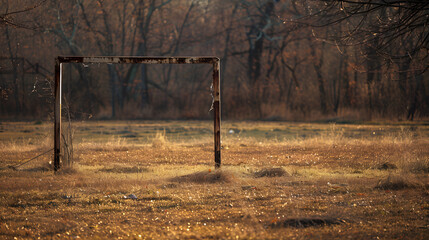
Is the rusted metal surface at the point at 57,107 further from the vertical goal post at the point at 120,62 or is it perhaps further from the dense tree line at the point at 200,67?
the dense tree line at the point at 200,67

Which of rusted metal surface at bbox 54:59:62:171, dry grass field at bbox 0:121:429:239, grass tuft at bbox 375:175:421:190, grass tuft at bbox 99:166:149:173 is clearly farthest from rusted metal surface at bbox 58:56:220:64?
grass tuft at bbox 375:175:421:190

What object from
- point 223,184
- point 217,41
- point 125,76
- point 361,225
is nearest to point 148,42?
point 125,76

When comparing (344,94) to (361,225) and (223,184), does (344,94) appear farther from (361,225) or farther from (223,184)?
(361,225)

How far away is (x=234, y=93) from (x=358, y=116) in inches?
315

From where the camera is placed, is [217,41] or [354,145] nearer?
[354,145]

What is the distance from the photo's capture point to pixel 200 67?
108ft

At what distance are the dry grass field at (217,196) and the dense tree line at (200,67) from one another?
46.2 feet

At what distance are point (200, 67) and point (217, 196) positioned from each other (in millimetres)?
26380

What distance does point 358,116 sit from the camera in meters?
24.2

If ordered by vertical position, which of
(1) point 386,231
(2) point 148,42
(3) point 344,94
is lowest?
(1) point 386,231

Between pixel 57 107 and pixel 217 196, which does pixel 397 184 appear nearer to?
pixel 217 196

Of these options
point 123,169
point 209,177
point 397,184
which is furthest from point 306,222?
point 123,169

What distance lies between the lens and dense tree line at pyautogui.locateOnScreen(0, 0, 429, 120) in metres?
25.1

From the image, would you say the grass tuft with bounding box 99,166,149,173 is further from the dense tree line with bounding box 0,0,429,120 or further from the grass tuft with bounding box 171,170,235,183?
the dense tree line with bounding box 0,0,429,120
